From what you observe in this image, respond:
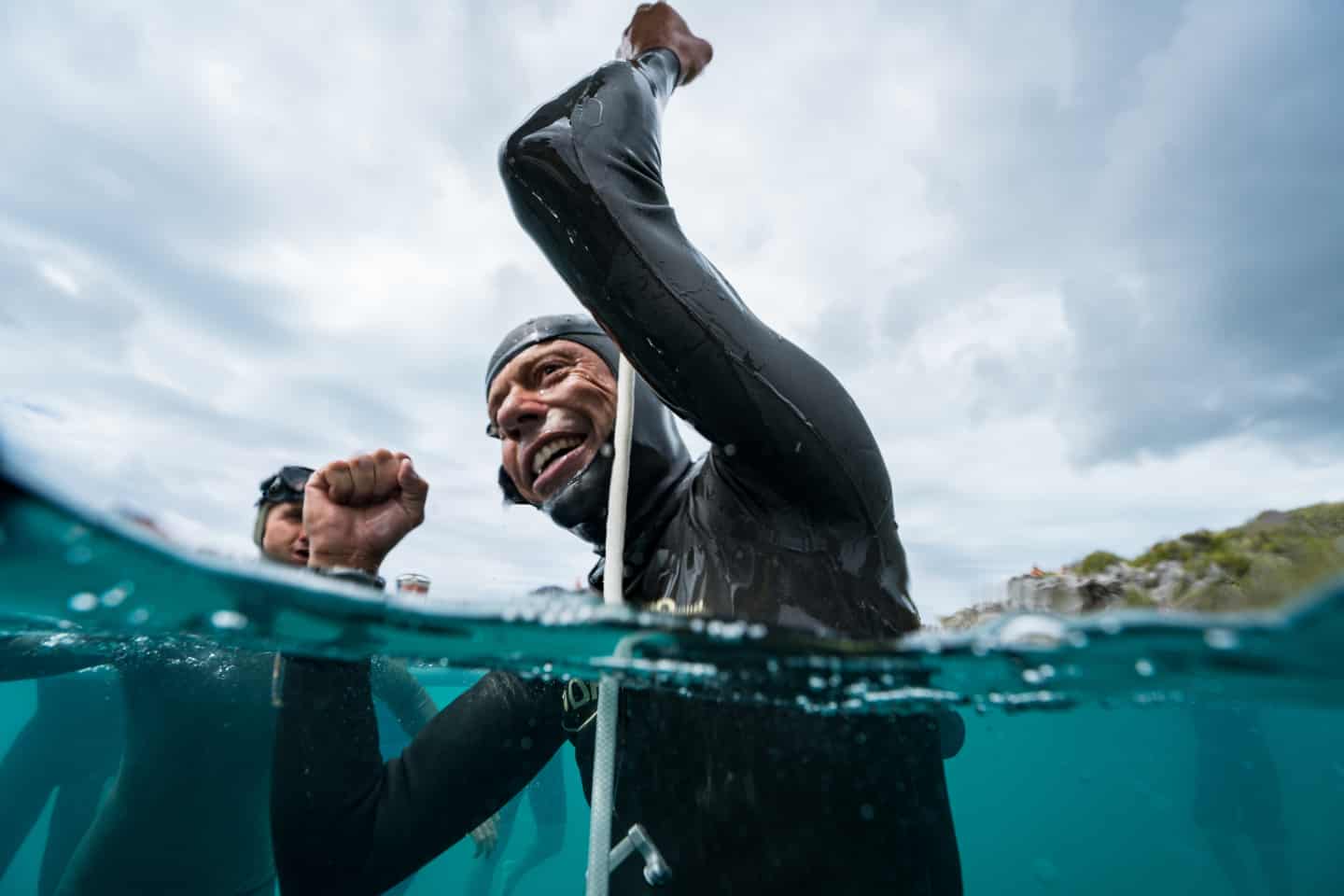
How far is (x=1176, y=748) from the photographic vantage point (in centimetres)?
584

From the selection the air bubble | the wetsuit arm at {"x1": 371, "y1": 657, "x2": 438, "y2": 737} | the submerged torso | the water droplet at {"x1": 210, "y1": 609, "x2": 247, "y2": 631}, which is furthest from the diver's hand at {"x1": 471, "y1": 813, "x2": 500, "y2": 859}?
the air bubble

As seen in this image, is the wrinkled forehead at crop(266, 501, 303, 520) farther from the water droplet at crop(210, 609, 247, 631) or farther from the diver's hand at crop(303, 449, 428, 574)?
the diver's hand at crop(303, 449, 428, 574)

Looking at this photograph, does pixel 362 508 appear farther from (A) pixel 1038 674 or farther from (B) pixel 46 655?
(B) pixel 46 655

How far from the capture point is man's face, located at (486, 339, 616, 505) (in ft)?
10.9

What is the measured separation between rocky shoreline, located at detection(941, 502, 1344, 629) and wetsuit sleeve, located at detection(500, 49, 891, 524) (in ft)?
2.05

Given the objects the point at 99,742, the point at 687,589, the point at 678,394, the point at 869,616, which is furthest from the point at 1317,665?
the point at 99,742

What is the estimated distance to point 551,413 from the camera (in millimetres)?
3398

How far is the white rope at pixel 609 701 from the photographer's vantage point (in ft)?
7.19

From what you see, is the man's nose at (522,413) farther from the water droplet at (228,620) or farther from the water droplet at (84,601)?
the water droplet at (84,601)

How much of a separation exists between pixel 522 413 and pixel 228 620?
5.60 ft

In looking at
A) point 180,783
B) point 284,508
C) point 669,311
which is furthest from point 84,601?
point 180,783

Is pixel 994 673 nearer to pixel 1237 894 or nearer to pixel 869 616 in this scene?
pixel 869 616

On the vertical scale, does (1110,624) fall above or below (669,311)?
below

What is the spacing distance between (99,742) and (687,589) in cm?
1183
